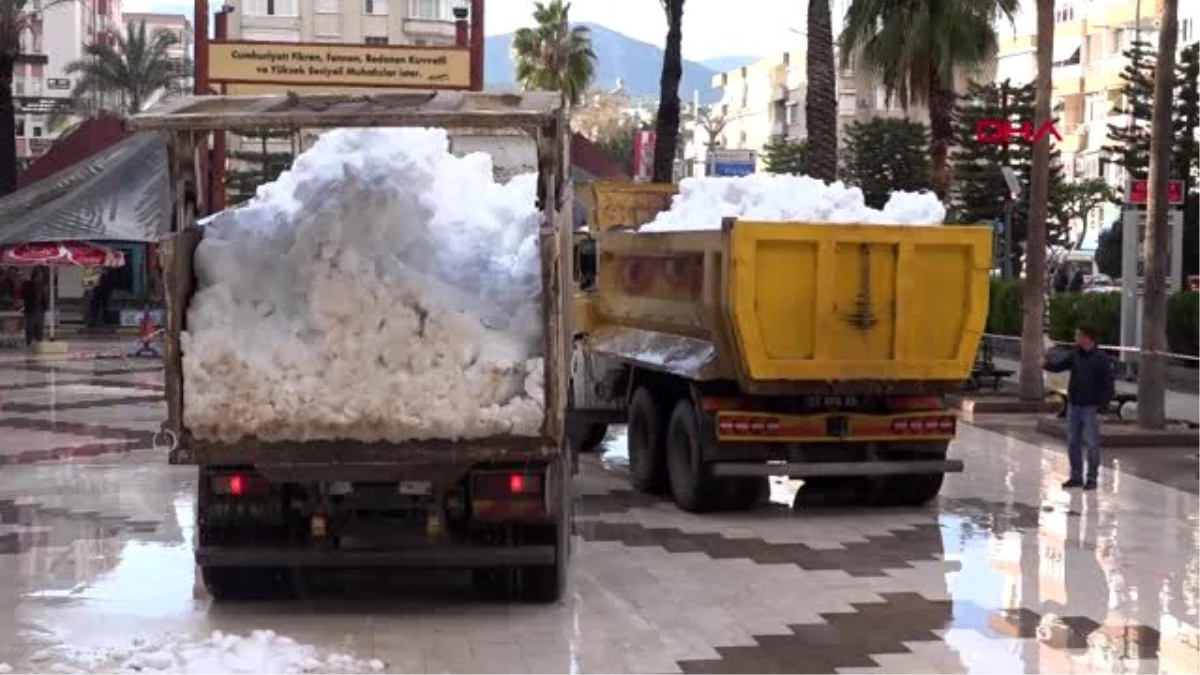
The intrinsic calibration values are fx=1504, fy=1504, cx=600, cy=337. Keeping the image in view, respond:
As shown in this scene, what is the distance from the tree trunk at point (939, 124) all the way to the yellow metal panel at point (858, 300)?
15.5 meters

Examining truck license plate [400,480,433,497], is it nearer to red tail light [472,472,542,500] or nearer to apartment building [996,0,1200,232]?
red tail light [472,472,542,500]

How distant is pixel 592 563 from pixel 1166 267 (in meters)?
9.16

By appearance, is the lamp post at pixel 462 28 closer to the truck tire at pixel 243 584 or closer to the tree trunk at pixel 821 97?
the tree trunk at pixel 821 97

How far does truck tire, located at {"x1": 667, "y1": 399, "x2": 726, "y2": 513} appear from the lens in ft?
38.0

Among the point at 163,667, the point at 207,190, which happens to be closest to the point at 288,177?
the point at 207,190

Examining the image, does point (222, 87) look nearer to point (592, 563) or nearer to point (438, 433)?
point (592, 563)

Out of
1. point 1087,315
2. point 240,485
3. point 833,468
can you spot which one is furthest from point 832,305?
point 1087,315

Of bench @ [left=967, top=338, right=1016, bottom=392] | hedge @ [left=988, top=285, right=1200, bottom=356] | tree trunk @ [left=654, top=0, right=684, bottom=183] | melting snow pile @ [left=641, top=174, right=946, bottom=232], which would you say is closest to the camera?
melting snow pile @ [left=641, top=174, right=946, bottom=232]

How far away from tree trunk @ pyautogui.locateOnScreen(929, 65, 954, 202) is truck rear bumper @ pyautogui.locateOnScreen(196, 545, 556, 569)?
20.1 m

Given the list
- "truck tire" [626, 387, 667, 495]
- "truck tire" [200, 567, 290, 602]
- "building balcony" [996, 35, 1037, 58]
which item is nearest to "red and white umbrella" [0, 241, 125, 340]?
"truck tire" [626, 387, 667, 495]

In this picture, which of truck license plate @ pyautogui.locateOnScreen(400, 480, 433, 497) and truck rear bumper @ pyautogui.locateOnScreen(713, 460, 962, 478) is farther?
truck rear bumper @ pyautogui.locateOnScreen(713, 460, 962, 478)

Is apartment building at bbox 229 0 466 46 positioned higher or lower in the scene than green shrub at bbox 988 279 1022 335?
higher

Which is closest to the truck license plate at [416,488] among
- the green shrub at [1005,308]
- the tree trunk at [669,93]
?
the tree trunk at [669,93]

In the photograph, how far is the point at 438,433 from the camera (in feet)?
24.9
